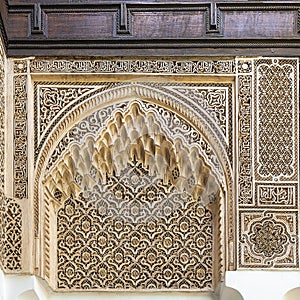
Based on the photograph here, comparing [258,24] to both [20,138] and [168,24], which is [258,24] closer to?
[168,24]

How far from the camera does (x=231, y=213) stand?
593cm

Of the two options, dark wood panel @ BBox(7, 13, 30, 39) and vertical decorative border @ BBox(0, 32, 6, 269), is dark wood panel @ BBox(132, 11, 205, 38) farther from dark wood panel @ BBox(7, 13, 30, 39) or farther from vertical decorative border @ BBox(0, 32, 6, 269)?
vertical decorative border @ BBox(0, 32, 6, 269)

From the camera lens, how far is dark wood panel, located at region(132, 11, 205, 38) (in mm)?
6074

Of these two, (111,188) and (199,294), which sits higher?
(111,188)

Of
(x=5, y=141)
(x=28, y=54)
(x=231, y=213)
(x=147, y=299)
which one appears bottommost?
(x=147, y=299)

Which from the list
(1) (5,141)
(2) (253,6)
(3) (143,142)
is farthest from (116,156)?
(2) (253,6)

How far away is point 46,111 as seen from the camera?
6.03 m

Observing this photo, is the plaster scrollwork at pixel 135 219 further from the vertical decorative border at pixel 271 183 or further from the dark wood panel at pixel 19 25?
the dark wood panel at pixel 19 25

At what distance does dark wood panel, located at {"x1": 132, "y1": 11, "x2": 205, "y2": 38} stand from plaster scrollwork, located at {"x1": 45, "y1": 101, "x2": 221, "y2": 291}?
0.36 meters

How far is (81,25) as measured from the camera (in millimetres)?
6086

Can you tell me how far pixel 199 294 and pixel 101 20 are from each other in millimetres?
1469

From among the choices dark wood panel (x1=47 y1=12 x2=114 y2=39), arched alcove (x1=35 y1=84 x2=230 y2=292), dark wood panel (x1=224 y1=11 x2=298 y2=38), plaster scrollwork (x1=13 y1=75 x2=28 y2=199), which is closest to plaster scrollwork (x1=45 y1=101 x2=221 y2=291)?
arched alcove (x1=35 y1=84 x2=230 y2=292)

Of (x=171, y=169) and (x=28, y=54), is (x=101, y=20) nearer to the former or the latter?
(x=28, y=54)

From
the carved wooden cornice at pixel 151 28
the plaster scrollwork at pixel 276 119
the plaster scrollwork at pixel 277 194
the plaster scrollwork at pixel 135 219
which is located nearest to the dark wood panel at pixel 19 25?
the carved wooden cornice at pixel 151 28
